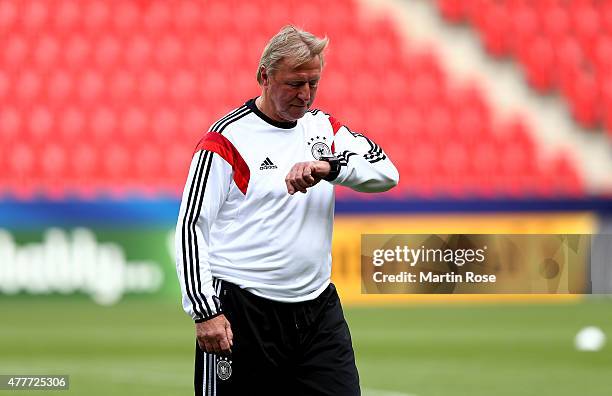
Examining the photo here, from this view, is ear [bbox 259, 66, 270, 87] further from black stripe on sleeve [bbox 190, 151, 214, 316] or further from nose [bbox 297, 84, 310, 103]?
black stripe on sleeve [bbox 190, 151, 214, 316]

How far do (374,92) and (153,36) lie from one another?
3.54 metres

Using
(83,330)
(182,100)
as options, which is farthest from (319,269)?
(182,100)

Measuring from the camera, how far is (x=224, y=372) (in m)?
4.03

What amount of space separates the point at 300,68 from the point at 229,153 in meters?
0.38

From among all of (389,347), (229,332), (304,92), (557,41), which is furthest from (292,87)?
(557,41)

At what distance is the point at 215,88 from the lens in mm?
16938

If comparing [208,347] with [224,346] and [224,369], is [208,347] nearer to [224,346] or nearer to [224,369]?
[224,346]

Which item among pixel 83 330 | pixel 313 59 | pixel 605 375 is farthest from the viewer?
pixel 83 330

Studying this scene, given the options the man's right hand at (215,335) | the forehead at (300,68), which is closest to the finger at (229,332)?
the man's right hand at (215,335)

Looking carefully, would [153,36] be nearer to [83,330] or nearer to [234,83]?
[234,83]

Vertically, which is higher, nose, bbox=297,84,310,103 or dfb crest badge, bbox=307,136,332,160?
nose, bbox=297,84,310,103

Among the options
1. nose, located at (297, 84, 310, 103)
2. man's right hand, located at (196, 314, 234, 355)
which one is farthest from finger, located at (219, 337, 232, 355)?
nose, located at (297, 84, 310, 103)

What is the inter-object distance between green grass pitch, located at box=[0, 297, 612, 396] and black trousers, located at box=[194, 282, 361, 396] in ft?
11.6

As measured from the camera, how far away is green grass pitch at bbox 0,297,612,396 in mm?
8195
